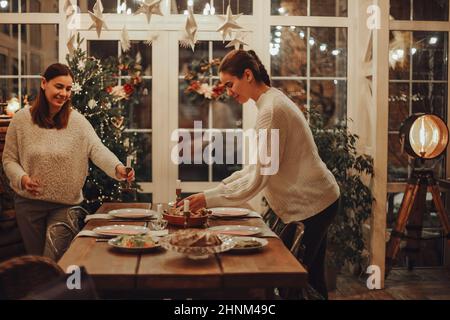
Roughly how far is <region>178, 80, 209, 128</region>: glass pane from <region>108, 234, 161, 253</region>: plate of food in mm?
2797

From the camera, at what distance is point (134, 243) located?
8.27 ft

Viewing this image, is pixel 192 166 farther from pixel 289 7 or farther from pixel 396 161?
pixel 396 161

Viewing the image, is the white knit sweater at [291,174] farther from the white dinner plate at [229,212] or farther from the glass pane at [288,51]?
the glass pane at [288,51]

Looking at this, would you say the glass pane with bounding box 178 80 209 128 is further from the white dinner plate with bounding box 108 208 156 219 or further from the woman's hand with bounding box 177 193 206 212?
the woman's hand with bounding box 177 193 206 212

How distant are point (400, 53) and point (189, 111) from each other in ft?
5.81

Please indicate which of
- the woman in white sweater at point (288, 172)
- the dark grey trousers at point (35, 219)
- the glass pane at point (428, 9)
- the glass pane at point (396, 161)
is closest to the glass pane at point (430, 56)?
the glass pane at point (428, 9)

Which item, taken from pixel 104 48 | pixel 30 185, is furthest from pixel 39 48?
pixel 30 185

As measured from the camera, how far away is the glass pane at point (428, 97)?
5.40 metres

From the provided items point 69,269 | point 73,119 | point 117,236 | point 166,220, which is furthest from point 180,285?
point 73,119

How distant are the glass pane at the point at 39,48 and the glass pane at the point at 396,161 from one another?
9.18 ft

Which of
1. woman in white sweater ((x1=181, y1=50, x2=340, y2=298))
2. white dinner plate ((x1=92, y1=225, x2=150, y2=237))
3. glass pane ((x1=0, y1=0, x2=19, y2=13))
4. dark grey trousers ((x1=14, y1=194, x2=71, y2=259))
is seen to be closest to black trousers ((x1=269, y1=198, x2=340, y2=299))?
woman in white sweater ((x1=181, y1=50, x2=340, y2=298))

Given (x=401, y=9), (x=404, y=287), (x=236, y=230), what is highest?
(x=401, y=9)

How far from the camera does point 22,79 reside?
5.25 m

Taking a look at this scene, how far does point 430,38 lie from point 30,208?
11.4 feet
